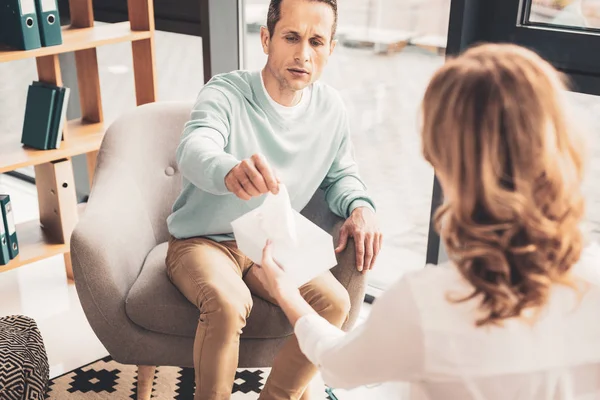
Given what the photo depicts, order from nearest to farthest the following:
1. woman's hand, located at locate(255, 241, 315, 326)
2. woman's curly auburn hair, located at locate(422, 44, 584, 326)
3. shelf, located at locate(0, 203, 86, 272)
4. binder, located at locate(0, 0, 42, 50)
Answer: woman's curly auburn hair, located at locate(422, 44, 584, 326) → woman's hand, located at locate(255, 241, 315, 326) → binder, located at locate(0, 0, 42, 50) → shelf, located at locate(0, 203, 86, 272)

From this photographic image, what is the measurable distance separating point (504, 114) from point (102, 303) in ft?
3.85

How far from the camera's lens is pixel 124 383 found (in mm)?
2111

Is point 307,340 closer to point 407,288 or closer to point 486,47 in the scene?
point 407,288

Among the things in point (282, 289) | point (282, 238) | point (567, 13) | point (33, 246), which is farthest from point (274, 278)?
point (33, 246)

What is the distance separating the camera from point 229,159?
156 cm

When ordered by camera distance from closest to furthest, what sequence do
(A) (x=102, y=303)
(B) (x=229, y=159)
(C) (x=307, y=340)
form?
(C) (x=307, y=340) < (B) (x=229, y=159) < (A) (x=102, y=303)

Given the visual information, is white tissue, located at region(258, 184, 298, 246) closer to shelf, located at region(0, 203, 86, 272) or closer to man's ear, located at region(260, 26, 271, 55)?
man's ear, located at region(260, 26, 271, 55)

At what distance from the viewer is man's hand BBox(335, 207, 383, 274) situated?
1.79 meters

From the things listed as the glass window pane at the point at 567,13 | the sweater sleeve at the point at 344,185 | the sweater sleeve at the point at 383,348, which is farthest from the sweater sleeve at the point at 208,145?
the glass window pane at the point at 567,13

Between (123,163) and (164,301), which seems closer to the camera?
(164,301)

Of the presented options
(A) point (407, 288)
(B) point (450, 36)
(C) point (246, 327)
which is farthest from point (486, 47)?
(B) point (450, 36)

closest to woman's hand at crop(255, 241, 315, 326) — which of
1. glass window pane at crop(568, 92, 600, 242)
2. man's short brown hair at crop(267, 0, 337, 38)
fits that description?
man's short brown hair at crop(267, 0, 337, 38)

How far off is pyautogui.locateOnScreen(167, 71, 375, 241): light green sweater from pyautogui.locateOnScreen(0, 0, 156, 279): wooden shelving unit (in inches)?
32.8

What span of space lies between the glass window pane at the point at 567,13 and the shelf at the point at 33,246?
1.86m
